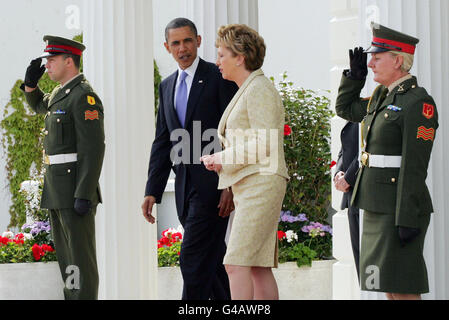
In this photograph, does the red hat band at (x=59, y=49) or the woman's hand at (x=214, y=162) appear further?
the red hat band at (x=59, y=49)

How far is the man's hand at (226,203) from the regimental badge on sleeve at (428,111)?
4.19 feet

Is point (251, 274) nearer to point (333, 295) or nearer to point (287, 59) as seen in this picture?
point (333, 295)

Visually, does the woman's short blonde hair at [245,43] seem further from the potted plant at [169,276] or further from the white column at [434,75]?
the potted plant at [169,276]

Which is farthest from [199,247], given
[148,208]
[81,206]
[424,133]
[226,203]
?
[424,133]

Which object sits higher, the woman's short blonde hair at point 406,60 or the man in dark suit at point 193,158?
the woman's short blonde hair at point 406,60

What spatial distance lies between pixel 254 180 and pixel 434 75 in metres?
1.27

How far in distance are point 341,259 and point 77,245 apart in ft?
8.88

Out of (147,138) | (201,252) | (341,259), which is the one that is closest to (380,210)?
(201,252)

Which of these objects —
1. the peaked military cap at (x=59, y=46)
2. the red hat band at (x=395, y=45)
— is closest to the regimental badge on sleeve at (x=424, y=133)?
the red hat band at (x=395, y=45)

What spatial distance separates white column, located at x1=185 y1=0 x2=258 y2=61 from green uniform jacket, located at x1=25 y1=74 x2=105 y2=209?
0.87m

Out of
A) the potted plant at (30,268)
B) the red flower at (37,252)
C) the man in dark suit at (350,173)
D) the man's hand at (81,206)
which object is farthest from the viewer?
the red flower at (37,252)

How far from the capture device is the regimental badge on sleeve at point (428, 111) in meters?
4.57

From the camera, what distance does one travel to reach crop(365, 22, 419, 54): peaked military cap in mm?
4680

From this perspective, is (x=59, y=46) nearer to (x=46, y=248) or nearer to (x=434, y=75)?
(x=46, y=248)
